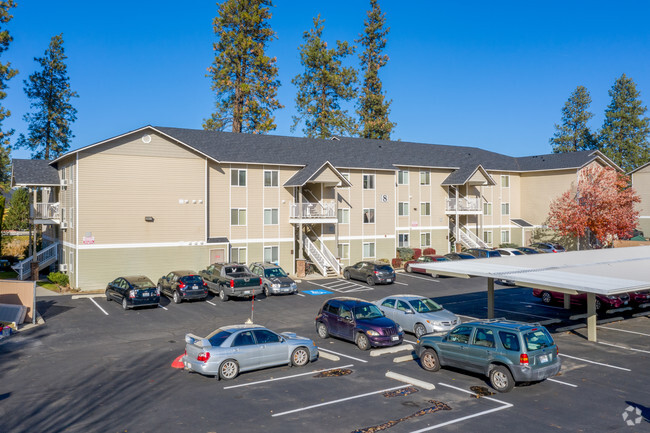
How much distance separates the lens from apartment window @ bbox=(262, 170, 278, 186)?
3912 cm

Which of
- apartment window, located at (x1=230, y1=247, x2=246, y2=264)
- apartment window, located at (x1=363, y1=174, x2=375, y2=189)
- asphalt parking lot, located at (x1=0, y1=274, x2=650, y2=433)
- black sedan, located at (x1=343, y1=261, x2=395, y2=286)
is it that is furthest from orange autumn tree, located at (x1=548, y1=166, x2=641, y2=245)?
apartment window, located at (x1=230, y1=247, x2=246, y2=264)

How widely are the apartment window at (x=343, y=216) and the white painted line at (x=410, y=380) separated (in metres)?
26.9

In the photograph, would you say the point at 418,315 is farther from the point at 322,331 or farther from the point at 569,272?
the point at 569,272

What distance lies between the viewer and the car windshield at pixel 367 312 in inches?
769

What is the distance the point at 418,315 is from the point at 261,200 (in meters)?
20.7

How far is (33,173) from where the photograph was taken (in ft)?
121

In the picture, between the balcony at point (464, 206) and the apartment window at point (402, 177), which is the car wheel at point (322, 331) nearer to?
the apartment window at point (402, 177)

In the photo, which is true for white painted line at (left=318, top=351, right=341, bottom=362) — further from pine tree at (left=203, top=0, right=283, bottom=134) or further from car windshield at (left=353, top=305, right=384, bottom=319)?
pine tree at (left=203, top=0, right=283, bottom=134)

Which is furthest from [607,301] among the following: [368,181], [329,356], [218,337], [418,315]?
[368,181]

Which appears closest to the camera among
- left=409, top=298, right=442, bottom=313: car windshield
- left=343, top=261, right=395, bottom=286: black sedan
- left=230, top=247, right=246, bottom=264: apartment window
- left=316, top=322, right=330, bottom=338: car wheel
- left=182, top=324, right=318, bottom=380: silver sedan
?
left=182, top=324, right=318, bottom=380: silver sedan

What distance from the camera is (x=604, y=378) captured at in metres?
15.2

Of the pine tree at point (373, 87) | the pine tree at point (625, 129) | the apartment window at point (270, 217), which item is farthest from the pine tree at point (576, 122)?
the apartment window at point (270, 217)

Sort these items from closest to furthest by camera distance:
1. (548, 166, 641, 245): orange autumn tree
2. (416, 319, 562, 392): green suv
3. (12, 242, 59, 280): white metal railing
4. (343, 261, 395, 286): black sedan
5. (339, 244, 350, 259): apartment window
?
(416, 319, 562, 392): green suv < (343, 261, 395, 286): black sedan < (12, 242, 59, 280): white metal railing < (339, 244, 350, 259): apartment window < (548, 166, 641, 245): orange autumn tree

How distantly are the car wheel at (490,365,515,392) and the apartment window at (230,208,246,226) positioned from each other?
1033 inches
